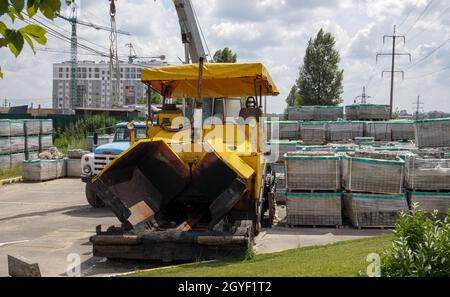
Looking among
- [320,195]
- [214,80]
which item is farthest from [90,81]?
[320,195]

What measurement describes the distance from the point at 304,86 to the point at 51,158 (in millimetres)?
23063

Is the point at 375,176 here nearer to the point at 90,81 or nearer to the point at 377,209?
the point at 377,209

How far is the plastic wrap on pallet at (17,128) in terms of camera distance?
23047mm

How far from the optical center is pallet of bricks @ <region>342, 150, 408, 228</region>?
1159 centimetres

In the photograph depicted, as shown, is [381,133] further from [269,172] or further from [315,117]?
[269,172]

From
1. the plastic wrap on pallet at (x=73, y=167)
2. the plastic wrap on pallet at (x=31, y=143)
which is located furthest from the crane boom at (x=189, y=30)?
the plastic wrap on pallet at (x=31, y=143)

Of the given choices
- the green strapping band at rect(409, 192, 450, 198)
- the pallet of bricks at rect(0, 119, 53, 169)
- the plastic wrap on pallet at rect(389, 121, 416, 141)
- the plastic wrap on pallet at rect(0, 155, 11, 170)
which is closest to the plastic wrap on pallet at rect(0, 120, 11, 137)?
the pallet of bricks at rect(0, 119, 53, 169)

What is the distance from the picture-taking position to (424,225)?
5.46m

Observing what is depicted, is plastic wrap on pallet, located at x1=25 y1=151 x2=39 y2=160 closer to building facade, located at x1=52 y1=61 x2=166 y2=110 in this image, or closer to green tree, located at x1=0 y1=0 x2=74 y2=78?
green tree, located at x1=0 y1=0 x2=74 y2=78

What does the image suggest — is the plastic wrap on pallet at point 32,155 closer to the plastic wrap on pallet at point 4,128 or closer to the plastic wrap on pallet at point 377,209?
the plastic wrap on pallet at point 4,128

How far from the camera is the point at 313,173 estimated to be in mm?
11836

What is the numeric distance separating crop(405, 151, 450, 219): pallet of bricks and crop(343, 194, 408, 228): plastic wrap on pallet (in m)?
0.48

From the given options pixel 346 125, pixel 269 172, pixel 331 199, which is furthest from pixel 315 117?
pixel 331 199

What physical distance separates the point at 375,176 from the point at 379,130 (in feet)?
37.4
